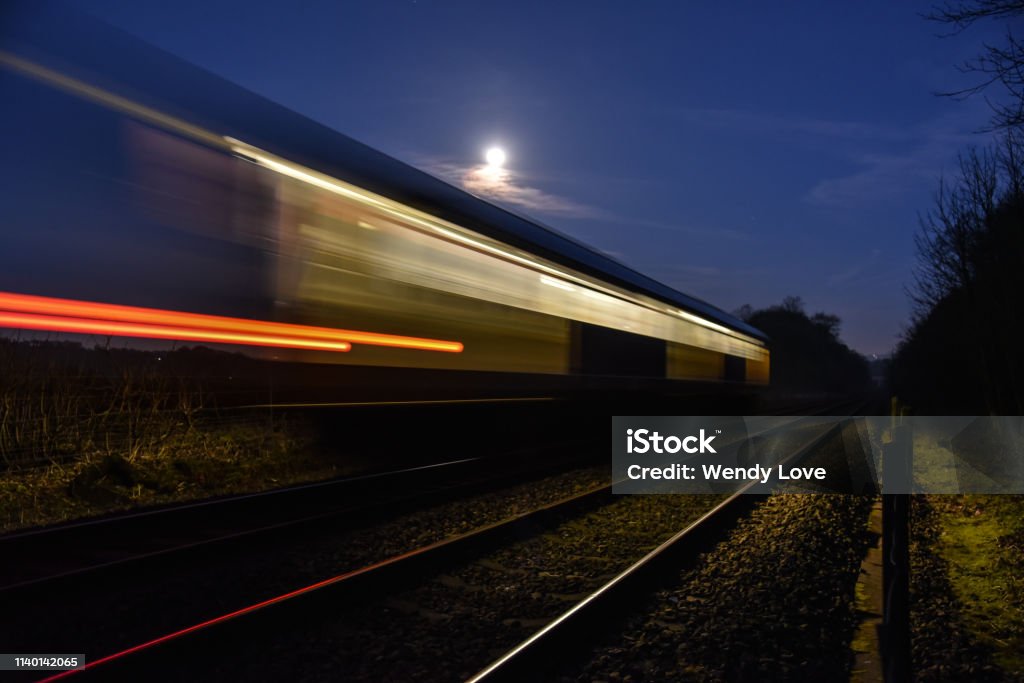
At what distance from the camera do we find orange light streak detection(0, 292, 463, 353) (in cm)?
456

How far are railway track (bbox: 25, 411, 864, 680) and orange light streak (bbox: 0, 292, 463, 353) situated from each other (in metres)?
2.12

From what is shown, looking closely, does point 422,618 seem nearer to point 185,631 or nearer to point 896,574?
point 185,631

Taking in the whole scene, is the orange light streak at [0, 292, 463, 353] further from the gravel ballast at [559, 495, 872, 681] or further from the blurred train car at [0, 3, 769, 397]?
the gravel ballast at [559, 495, 872, 681]

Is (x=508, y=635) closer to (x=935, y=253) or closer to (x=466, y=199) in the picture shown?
(x=466, y=199)

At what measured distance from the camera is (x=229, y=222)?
571 centimetres

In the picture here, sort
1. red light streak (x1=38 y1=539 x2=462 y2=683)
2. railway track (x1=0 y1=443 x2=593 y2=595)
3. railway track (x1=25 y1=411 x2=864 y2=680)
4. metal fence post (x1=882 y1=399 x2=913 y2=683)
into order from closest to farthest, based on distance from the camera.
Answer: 1. metal fence post (x1=882 y1=399 x2=913 y2=683)
2. red light streak (x1=38 y1=539 x2=462 y2=683)
3. railway track (x1=25 y1=411 x2=864 y2=680)
4. railway track (x1=0 y1=443 x2=593 y2=595)

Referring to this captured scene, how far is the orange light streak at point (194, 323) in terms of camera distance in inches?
179

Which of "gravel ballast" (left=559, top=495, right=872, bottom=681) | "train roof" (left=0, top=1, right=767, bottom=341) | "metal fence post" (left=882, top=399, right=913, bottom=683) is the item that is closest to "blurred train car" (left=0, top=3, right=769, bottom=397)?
"train roof" (left=0, top=1, right=767, bottom=341)

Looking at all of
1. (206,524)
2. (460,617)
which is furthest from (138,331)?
(460,617)

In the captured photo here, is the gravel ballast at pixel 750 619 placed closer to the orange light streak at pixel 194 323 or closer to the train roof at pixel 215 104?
the orange light streak at pixel 194 323

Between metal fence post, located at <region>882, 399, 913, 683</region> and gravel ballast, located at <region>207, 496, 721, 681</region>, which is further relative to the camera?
gravel ballast, located at <region>207, 496, 721, 681</region>

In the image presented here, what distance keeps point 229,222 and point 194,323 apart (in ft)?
2.89

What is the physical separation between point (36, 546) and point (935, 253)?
54.4 feet

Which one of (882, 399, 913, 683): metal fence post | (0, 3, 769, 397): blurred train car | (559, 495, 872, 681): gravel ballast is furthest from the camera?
(0, 3, 769, 397): blurred train car
